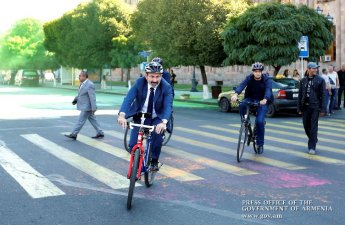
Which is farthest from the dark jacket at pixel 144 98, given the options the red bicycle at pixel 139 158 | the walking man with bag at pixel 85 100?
the walking man with bag at pixel 85 100

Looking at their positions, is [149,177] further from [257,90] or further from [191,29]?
[191,29]

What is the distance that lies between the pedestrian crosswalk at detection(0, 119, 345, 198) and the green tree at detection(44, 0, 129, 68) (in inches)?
1328

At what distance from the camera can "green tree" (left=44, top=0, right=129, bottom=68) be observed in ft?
153

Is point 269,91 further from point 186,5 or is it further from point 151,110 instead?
point 186,5

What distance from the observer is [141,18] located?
35.4 metres

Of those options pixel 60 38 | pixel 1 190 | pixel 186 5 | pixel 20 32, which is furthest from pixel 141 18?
pixel 20 32

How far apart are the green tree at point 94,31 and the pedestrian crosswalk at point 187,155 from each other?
111ft

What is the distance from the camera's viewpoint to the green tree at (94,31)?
46.5 metres

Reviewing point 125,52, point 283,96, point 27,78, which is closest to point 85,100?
point 283,96

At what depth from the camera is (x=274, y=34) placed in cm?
2322

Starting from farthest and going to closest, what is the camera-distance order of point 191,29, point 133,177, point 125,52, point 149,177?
point 125,52
point 191,29
point 149,177
point 133,177

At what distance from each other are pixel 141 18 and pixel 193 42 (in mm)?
8801

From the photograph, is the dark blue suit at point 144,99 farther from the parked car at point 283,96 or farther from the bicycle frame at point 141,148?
the parked car at point 283,96

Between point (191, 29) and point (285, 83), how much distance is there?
33.0 feet
